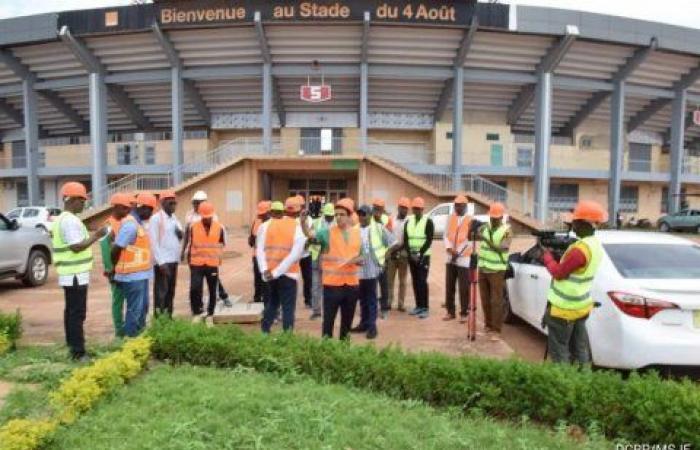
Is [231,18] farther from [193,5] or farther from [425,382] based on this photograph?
[425,382]

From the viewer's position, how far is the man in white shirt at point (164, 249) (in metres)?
6.30

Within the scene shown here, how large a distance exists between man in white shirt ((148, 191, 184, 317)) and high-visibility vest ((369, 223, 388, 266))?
2.45 meters

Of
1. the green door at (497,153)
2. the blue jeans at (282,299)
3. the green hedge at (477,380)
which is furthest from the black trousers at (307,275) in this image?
the green door at (497,153)

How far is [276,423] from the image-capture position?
3146 millimetres

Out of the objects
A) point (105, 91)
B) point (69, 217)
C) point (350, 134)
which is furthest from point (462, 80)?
point (69, 217)

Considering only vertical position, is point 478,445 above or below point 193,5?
below

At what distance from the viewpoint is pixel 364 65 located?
945 inches

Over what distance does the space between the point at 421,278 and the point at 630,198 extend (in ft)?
92.9

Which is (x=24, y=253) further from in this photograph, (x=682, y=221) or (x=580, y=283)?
(x=682, y=221)

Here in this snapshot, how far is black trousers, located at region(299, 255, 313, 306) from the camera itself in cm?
792

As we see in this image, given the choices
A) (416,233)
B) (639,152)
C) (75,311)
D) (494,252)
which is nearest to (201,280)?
(75,311)

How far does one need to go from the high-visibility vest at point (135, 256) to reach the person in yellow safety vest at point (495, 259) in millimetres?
3837

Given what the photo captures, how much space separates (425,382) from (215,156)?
23143mm

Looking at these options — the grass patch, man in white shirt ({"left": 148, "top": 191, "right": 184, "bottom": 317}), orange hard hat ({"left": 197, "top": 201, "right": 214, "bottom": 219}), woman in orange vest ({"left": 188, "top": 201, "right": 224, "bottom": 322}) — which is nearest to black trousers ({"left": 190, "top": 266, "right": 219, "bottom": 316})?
woman in orange vest ({"left": 188, "top": 201, "right": 224, "bottom": 322})
